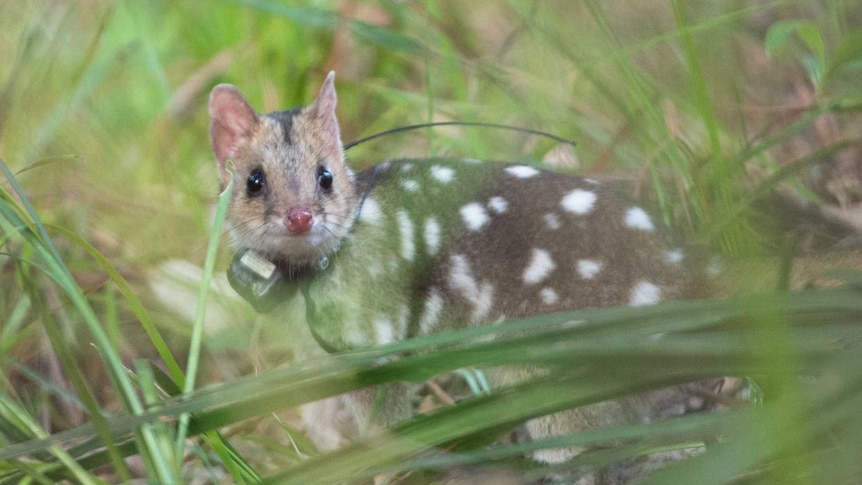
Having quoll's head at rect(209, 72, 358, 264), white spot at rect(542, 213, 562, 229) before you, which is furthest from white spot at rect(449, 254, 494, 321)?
quoll's head at rect(209, 72, 358, 264)

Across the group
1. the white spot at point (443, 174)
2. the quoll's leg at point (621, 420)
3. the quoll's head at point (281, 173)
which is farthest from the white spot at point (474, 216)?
the quoll's leg at point (621, 420)

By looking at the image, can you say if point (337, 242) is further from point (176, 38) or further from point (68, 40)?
point (176, 38)

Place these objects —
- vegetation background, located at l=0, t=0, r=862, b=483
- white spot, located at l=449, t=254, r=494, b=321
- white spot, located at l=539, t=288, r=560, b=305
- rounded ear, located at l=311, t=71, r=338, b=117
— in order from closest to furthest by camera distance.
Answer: vegetation background, located at l=0, t=0, r=862, b=483
white spot, located at l=539, t=288, r=560, b=305
white spot, located at l=449, t=254, r=494, b=321
rounded ear, located at l=311, t=71, r=338, b=117

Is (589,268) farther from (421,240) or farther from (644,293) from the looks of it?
(421,240)

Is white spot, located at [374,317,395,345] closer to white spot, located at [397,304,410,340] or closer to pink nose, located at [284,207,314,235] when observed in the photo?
white spot, located at [397,304,410,340]

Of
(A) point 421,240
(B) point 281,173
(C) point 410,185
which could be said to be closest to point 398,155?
(C) point 410,185

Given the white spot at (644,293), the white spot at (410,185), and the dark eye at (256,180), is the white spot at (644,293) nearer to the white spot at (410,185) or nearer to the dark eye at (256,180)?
the white spot at (410,185)
